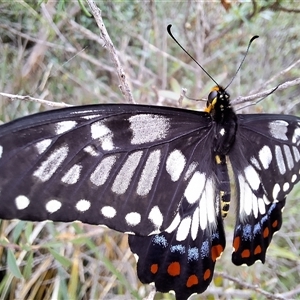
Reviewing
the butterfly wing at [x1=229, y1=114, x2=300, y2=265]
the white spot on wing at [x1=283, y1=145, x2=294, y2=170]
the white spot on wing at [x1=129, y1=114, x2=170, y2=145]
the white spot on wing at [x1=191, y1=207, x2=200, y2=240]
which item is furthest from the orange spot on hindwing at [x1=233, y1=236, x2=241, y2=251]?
the white spot on wing at [x1=129, y1=114, x2=170, y2=145]

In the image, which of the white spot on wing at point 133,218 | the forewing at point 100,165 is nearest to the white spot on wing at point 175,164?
the forewing at point 100,165

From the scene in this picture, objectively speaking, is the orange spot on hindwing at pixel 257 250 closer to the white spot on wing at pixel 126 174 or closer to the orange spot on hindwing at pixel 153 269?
the orange spot on hindwing at pixel 153 269

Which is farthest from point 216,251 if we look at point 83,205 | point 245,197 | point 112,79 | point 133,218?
point 112,79

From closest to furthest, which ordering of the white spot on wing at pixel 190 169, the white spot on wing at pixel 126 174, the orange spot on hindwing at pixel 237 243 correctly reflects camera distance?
the white spot on wing at pixel 126 174, the white spot on wing at pixel 190 169, the orange spot on hindwing at pixel 237 243

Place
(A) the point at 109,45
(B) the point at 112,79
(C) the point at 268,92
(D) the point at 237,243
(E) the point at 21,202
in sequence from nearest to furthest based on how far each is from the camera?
(E) the point at 21,202
(A) the point at 109,45
(C) the point at 268,92
(D) the point at 237,243
(B) the point at 112,79

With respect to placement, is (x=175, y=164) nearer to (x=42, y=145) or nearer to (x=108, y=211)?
(x=108, y=211)

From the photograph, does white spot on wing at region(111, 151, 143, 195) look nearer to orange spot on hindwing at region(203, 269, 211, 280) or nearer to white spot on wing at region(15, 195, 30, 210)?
white spot on wing at region(15, 195, 30, 210)
